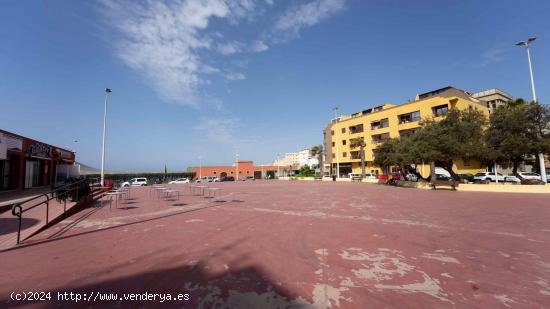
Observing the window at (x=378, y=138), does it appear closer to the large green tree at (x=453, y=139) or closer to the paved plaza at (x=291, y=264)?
the large green tree at (x=453, y=139)

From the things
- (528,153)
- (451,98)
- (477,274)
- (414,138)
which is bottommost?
(477,274)

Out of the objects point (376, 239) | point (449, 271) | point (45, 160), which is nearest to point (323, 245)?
point (376, 239)

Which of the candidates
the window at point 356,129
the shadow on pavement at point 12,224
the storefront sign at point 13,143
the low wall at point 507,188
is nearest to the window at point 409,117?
the window at point 356,129

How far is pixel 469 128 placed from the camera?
26.1 meters

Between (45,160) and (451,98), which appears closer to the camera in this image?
(45,160)

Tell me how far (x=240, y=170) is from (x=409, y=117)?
170 feet

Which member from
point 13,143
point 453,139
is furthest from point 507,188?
point 13,143

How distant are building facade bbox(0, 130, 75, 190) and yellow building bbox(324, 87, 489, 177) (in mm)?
43517

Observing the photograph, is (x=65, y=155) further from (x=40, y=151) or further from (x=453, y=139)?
(x=453, y=139)

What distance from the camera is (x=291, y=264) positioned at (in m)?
5.37

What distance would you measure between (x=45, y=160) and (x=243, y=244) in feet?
92.0

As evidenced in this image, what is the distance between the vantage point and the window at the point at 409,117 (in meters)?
47.3

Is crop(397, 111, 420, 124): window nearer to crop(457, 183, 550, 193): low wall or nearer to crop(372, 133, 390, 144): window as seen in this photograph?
crop(372, 133, 390, 144): window

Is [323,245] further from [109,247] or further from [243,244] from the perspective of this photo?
[109,247]
